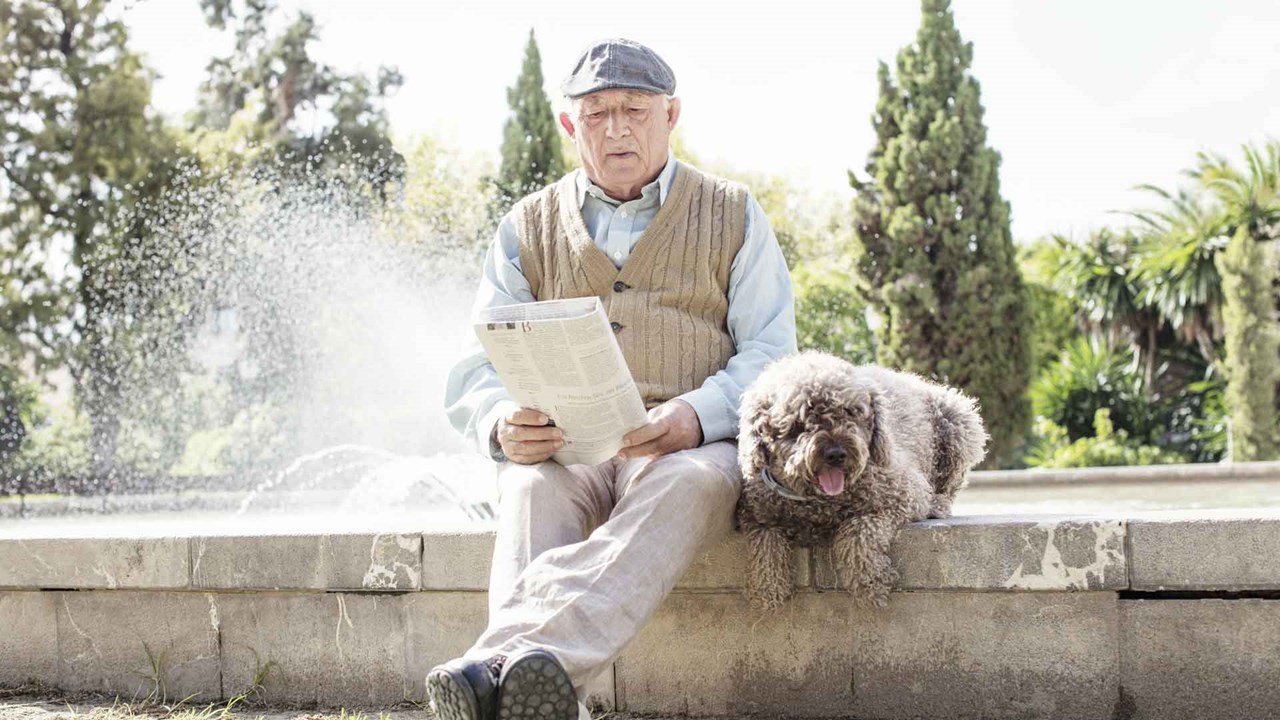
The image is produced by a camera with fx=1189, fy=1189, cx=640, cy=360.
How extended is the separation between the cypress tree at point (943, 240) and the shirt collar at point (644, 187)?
39.3ft

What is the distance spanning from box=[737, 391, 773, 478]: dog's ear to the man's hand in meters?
0.15

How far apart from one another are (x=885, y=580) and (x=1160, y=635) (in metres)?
0.67

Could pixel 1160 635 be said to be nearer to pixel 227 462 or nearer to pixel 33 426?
pixel 227 462

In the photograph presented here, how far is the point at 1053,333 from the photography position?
76.2ft

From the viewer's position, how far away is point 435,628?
132 inches

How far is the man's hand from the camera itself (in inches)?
110

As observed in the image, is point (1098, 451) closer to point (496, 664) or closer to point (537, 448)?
point (537, 448)

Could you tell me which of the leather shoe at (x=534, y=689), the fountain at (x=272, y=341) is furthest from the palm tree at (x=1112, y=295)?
the leather shoe at (x=534, y=689)

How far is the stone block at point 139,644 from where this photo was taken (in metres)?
3.62

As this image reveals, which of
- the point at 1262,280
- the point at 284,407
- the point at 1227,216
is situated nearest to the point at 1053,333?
the point at 1227,216

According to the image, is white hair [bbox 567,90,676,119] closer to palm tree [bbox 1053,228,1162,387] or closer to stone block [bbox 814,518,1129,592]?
stone block [bbox 814,518,1129,592]

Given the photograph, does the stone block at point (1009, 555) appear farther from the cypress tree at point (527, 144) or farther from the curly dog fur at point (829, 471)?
the cypress tree at point (527, 144)

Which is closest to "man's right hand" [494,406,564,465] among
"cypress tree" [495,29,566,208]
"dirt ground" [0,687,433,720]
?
"dirt ground" [0,687,433,720]

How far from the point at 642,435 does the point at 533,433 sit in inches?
10.2
